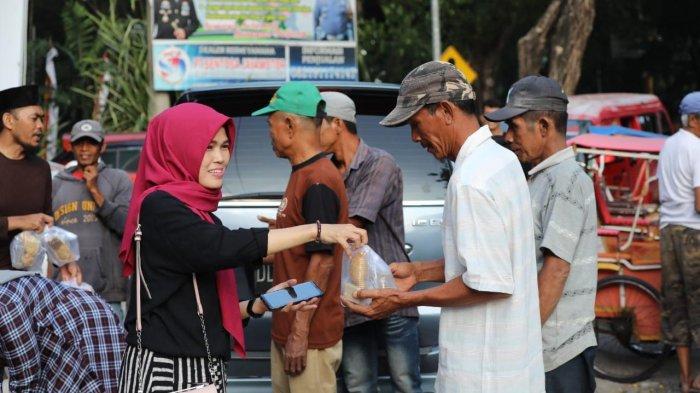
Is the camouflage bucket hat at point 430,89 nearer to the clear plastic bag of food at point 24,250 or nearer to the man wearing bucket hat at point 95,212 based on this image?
the clear plastic bag of food at point 24,250

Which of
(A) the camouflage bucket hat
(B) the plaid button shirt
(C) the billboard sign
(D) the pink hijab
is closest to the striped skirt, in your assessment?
(D) the pink hijab

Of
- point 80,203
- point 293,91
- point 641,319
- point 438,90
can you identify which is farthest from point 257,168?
point 641,319

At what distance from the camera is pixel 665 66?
26203 mm

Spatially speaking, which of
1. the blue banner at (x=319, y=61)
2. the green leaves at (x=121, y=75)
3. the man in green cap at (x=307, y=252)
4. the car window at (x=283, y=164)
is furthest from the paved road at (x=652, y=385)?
the green leaves at (x=121, y=75)

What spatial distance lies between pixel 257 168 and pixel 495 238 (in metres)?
2.59

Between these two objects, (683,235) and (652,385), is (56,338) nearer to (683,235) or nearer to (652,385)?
(683,235)

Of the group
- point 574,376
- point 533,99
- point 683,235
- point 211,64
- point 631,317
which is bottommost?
point 631,317

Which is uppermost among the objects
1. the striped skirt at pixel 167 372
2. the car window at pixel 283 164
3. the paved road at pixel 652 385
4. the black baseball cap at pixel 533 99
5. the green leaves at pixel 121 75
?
the green leaves at pixel 121 75

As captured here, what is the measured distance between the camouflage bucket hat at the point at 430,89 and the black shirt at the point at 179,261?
628 millimetres

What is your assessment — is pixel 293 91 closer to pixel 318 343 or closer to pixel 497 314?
pixel 318 343

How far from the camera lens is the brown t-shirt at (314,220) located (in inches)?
183

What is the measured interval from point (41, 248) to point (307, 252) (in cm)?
195

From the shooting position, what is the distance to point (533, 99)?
171 inches

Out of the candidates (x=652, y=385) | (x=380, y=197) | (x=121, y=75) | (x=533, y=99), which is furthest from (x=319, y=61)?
(x=533, y=99)
